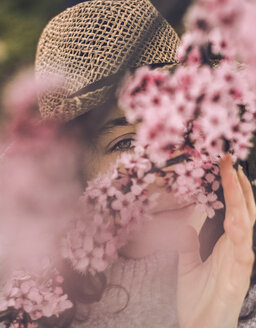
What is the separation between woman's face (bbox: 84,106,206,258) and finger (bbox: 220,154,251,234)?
0.15 meters

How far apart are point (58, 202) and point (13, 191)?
0.11 meters

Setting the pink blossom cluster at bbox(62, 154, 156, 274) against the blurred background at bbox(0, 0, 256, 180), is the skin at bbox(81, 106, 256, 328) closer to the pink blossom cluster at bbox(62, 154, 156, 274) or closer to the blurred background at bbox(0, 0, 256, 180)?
the pink blossom cluster at bbox(62, 154, 156, 274)

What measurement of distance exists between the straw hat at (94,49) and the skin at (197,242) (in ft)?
0.30

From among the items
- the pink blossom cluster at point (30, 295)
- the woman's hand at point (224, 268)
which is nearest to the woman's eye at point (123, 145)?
the woman's hand at point (224, 268)

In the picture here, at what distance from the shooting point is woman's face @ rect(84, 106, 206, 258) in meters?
0.80

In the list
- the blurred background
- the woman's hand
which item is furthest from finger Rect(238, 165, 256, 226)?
the blurred background

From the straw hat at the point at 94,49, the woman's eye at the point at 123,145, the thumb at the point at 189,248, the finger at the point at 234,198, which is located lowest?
the thumb at the point at 189,248

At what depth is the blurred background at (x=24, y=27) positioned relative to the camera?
0.73 metres

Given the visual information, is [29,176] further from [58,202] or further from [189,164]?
[189,164]

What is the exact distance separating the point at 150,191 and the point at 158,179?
0.04 metres

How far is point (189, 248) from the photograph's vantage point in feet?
2.86

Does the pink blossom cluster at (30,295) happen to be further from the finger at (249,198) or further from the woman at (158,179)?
the finger at (249,198)

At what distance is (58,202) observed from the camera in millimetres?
751

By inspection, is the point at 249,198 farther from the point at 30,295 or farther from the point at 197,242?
the point at 30,295
